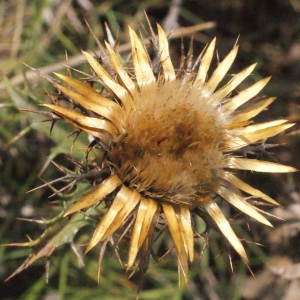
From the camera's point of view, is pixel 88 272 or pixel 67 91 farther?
pixel 88 272

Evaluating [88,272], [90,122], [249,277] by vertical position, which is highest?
[90,122]

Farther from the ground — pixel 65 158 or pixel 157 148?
pixel 157 148

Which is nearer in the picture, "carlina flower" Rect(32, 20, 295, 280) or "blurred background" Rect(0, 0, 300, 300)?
"carlina flower" Rect(32, 20, 295, 280)

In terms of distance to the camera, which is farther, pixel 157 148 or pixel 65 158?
pixel 65 158

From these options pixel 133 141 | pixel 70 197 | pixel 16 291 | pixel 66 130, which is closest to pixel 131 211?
pixel 133 141

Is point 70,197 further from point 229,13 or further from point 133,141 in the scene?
point 229,13
